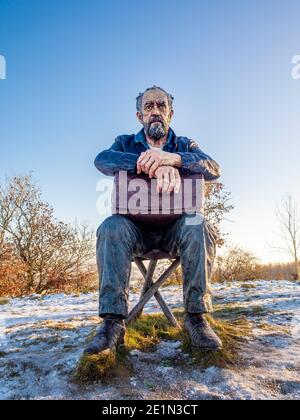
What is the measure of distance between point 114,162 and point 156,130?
0.55 meters

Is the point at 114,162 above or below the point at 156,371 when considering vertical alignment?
above

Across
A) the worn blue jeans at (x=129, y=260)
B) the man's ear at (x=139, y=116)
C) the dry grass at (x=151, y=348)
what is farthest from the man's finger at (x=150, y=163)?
the dry grass at (x=151, y=348)

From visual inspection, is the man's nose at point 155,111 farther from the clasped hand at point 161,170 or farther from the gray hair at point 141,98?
the clasped hand at point 161,170

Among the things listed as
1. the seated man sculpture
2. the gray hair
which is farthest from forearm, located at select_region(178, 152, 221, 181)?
the gray hair

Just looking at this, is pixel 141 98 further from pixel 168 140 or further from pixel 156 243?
pixel 156 243

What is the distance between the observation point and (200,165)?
2449 mm

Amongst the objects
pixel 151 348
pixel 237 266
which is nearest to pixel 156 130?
pixel 151 348

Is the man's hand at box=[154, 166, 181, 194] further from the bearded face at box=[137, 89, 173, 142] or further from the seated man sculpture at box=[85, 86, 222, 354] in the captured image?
the bearded face at box=[137, 89, 173, 142]

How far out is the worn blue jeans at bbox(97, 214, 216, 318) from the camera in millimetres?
1979

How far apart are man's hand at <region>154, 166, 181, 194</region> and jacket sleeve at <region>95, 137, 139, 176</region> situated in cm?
24

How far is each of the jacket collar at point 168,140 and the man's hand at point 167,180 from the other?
56cm

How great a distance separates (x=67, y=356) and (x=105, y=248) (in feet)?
2.50

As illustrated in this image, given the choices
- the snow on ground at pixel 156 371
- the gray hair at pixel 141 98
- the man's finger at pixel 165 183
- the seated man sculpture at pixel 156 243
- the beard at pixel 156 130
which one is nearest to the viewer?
the snow on ground at pixel 156 371

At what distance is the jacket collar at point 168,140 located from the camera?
2807 millimetres
